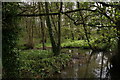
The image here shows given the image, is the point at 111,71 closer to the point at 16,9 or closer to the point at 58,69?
the point at 58,69

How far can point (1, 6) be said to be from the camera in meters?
6.23

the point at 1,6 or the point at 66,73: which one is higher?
→ the point at 1,6

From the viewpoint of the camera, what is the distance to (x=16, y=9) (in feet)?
22.2

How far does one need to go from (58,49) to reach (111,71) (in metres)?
5.55

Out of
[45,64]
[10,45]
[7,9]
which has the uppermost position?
[7,9]

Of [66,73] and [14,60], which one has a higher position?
[14,60]

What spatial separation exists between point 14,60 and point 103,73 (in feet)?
21.3

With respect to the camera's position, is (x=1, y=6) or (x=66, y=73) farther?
(x=66, y=73)

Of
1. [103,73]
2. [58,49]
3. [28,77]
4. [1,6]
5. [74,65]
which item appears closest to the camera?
[1,6]

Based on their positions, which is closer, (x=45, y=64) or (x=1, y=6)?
(x=1, y=6)

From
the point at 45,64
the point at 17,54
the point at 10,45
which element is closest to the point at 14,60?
the point at 17,54

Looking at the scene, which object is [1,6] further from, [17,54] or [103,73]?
[103,73]

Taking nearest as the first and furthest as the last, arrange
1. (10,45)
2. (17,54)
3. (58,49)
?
(10,45)
(17,54)
(58,49)

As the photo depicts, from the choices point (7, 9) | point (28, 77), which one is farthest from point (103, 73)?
point (7, 9)
